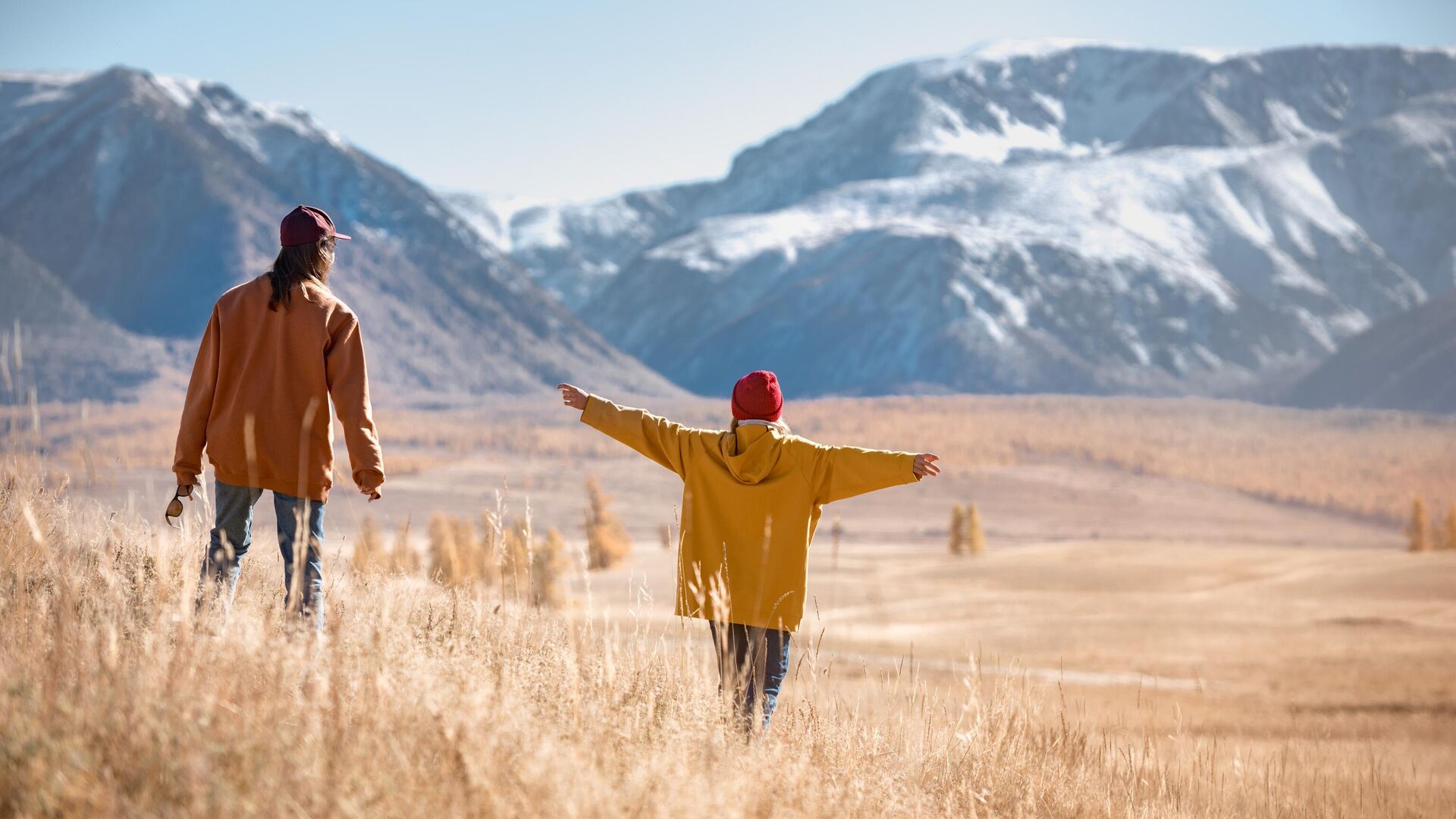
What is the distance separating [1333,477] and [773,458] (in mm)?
167018

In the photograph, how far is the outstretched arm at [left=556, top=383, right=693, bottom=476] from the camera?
532cm

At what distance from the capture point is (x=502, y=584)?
4.96 metres

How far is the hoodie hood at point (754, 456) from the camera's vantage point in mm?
5094

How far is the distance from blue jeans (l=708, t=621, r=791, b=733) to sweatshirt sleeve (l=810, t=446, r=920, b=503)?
59cm

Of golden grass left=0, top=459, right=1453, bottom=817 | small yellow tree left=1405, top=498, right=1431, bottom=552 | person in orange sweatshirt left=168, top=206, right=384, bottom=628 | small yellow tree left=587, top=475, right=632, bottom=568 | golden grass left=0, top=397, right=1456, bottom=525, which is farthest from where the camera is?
golden grass left=0, top=397, right=1456, bottom=525

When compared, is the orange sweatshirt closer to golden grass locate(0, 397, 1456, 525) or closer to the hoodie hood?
the hoodie hood

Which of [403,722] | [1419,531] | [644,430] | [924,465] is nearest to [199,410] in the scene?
[644,430]

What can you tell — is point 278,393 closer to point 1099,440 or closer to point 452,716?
point 452,716

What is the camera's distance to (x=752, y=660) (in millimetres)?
5031

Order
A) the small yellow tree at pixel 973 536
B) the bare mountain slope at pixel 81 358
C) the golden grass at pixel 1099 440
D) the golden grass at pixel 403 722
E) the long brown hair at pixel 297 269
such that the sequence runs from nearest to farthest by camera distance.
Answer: the golden grass at pixel 403 722
the long brown hair at pixel 297 269
the small yellow tree at pixel 973 536
the golden grass at pixel 1099 440
the bare mountain slope at pixel 81 358

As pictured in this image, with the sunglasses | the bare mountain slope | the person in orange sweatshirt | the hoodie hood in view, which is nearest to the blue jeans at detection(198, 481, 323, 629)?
the person in orange sweatshirt

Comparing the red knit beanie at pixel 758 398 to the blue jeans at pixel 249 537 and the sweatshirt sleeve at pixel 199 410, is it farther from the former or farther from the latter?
the sweatshirt sleeve at pixel 199 410

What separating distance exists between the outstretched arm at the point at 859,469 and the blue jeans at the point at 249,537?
1.92 metres

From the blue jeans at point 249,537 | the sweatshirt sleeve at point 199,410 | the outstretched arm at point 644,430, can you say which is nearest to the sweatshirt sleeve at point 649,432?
the outstretched arm at point 644,430
